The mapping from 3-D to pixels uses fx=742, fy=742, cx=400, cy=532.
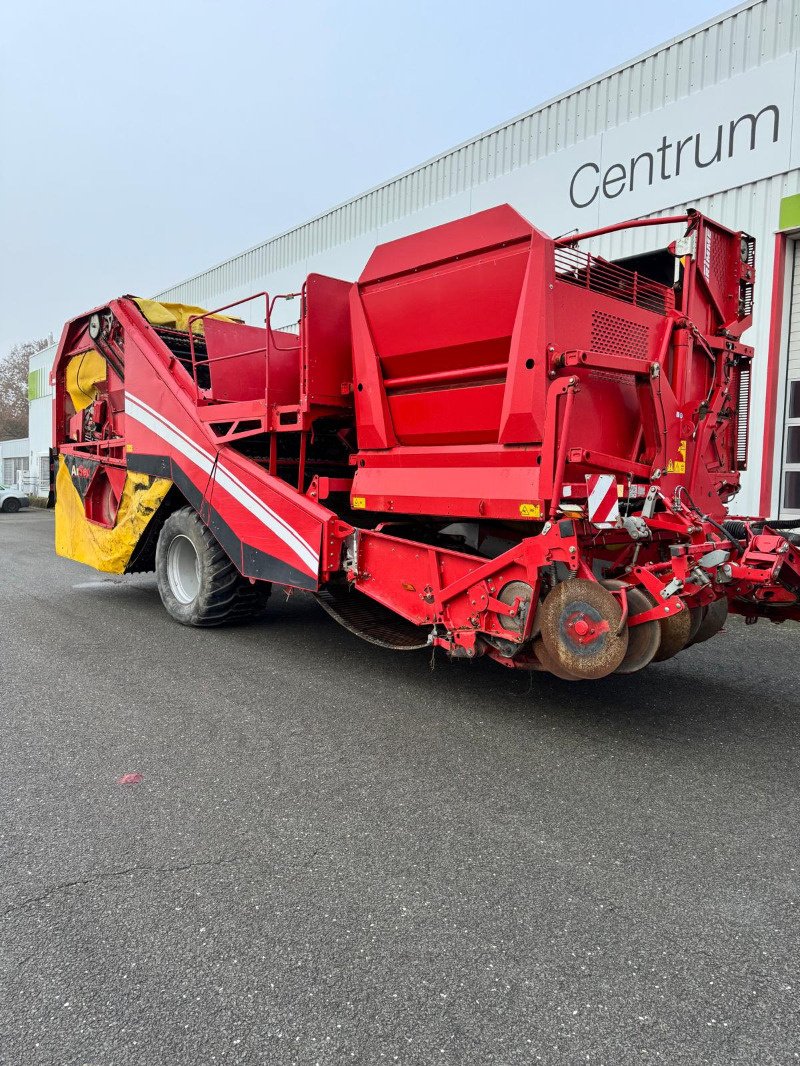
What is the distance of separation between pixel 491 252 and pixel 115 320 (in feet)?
15.0

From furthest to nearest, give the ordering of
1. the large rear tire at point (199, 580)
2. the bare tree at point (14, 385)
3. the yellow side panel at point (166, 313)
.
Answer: the bare tree at point (14, 385) → the yellow side panel at point (166, 313) → the large rear tire at point (199, 580)

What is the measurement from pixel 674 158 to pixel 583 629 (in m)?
7.88

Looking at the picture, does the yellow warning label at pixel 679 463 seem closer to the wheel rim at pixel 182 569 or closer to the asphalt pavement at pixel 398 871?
the asphalt pavement at pixel 398 871

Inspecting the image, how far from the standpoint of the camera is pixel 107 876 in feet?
8.48

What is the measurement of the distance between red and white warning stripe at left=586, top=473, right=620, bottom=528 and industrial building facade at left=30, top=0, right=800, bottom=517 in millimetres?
5533

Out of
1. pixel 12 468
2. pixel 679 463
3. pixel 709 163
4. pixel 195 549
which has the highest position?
pixel 709 163

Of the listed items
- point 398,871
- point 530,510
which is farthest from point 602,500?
point 398,871

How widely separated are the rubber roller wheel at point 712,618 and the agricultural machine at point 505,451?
16mm

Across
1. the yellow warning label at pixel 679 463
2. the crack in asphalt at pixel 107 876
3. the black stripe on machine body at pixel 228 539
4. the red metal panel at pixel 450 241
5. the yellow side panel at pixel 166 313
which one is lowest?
the crack in asphalt at pixel 107 876

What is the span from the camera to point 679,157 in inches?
358

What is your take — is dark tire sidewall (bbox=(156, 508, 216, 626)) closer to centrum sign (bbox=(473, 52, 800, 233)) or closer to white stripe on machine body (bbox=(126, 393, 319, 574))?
white stripe on machine body (bbox=(126, 393, 319, 574))

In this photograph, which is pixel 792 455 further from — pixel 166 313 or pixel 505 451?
pixel 166 313

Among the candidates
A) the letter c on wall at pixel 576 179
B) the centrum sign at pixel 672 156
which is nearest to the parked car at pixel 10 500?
the centrum sign at pixel 672 156

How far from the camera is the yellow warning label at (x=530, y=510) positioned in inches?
155
